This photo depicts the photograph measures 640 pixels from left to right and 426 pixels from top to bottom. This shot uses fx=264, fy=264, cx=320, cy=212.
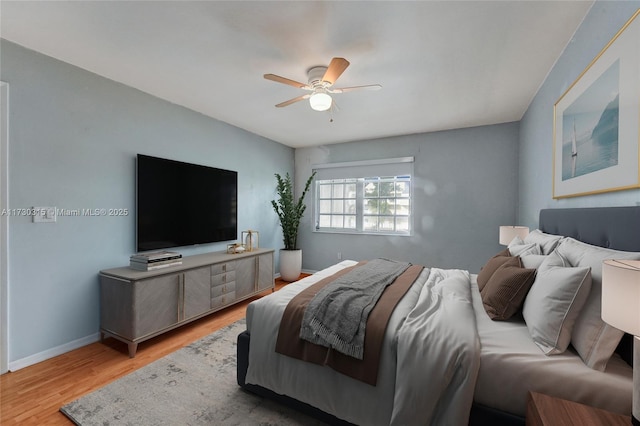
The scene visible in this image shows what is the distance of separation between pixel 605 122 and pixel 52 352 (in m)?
4.29

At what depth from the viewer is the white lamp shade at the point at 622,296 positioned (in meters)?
0.77

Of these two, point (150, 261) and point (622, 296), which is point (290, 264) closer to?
point (150, 261)

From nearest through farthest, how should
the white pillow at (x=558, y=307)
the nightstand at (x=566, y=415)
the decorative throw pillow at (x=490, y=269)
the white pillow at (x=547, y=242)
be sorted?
the nightstand at (x=566, y=415)
the white pillow at (x=558, y=307)
the white pillow at (x=547, y=242)
the decorative throw pillow at (x=490, y=269)

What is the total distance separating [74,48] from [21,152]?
3.01 feet

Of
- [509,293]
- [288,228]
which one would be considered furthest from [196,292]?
[509,293]

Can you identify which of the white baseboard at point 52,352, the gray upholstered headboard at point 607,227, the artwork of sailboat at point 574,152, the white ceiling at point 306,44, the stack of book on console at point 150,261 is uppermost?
the white ceiling at point 306,44

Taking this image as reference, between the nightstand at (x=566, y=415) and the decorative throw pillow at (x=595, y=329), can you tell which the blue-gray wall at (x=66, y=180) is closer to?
the nightstand at (x=566, y=415)

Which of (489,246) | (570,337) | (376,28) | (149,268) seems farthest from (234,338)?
(489,246)

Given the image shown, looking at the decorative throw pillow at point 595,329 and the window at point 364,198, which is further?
the window at point 364,198

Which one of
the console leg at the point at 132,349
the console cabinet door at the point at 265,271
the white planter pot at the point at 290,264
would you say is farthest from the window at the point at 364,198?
the console leg at the point at 132,349

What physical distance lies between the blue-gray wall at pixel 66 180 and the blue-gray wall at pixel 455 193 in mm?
3368

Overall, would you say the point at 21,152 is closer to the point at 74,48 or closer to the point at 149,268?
the point at 74,48

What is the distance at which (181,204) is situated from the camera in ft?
10.3

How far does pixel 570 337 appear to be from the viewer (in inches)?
47.8
